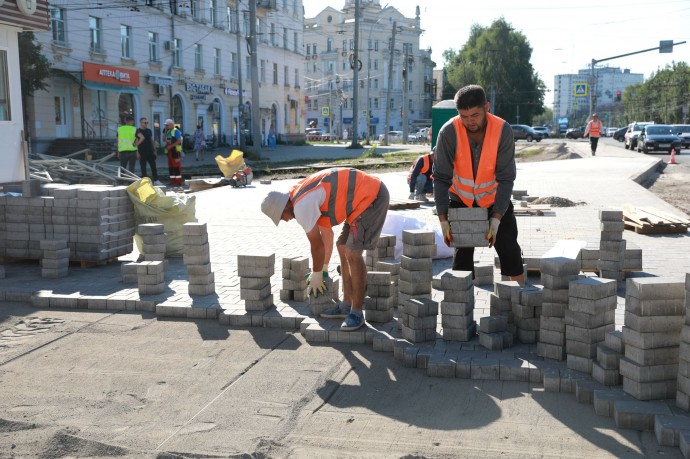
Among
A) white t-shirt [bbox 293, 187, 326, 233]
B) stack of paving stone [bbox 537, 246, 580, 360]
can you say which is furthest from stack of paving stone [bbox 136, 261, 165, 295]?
stack of paving stone [bbox 537, 246, 580, 360]

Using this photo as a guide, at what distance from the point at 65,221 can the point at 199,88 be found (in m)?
37.6

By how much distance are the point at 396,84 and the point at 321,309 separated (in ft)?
318

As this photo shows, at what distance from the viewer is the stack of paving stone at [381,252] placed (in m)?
7.14

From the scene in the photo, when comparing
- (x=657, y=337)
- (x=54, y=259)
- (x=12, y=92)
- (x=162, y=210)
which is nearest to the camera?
(x=657, y=337)

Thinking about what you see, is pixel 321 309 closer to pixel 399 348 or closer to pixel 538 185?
pixel 399 348

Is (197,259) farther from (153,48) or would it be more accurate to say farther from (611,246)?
(153,48)

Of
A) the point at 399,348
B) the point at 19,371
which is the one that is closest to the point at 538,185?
the point at 399,348

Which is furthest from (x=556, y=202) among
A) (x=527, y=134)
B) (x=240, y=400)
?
(x=527, y=134)

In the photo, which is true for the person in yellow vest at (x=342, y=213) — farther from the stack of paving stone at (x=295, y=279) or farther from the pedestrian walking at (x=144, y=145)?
the pedestrian walking at (x=144, y=145)

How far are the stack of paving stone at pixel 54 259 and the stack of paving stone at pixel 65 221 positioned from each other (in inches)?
15.7

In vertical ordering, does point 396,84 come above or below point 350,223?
above

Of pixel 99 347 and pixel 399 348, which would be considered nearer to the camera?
pixel 399 348

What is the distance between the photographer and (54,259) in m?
8.15

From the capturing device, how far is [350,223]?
583cm
